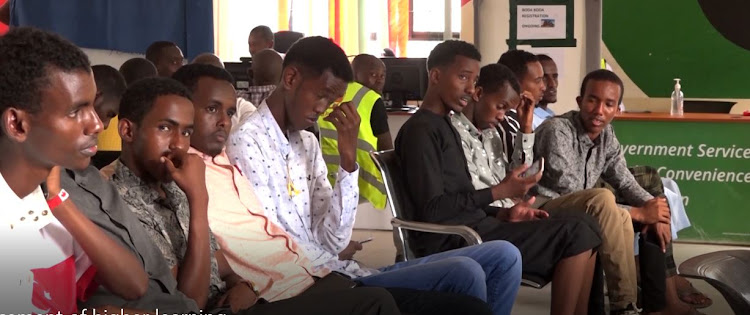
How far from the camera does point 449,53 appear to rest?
11.1 feet

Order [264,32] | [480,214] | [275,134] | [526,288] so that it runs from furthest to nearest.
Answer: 1. [264,32]
2. [526,288]
3. [480,214]
4. [275,134]

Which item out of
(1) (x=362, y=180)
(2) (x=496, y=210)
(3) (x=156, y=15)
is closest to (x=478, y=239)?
(2) (x=496, y=210)

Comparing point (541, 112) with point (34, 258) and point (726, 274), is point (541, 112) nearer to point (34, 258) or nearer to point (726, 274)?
point (726, 274)

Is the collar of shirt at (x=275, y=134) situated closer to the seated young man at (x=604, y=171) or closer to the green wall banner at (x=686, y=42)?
the seated young man at (x=604, y=171)

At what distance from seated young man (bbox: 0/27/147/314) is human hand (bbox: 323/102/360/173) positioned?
43.0 inches

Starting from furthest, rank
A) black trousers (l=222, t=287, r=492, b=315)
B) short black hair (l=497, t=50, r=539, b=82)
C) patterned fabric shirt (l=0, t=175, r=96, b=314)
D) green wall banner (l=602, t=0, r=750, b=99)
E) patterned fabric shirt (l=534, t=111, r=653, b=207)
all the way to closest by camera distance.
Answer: green wall banner (l=602, t=0, r=750, b=99), short black hair (l=497, t=50, r=539, b=82), patterned fabric shirt (l=534, t=111, r=653, b=207), black trousers (l=222, t=287, r=492, b=315), patterned fabric shirt (l=0, t=175, r=96, b=314)

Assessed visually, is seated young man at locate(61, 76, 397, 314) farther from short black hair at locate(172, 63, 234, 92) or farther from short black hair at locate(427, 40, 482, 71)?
short black hair at locate(427, 40, 482, 71)

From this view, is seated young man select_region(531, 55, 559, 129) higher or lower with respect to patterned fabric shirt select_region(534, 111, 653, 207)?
higher

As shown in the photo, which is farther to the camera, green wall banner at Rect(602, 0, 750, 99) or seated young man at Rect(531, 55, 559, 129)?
green wall banner at Rect(602, 0, 750, 99)

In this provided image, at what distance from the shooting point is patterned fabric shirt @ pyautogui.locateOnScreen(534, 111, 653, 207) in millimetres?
3658

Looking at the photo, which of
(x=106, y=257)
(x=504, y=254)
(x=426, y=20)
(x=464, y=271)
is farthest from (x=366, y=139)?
(x=426, y=20)

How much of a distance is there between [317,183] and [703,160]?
3.68 metres

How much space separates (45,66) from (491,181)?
2062 mm

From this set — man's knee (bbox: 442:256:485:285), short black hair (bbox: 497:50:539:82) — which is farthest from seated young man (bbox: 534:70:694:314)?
man's knee (bbox: 442:256:485:285)
